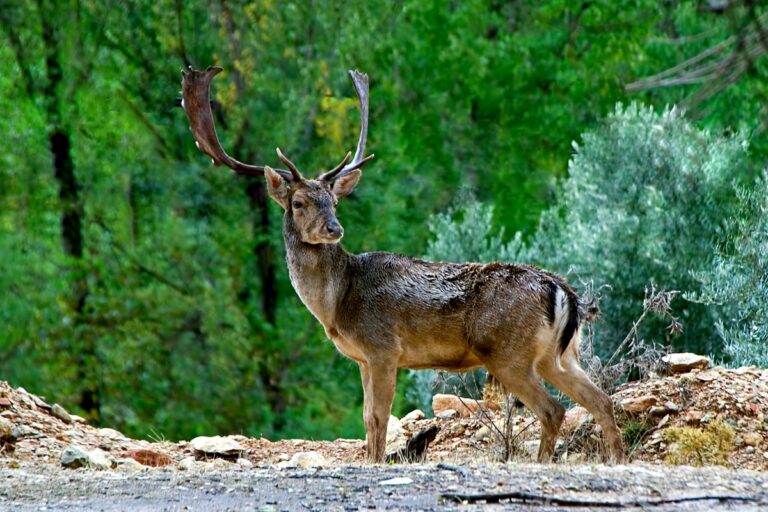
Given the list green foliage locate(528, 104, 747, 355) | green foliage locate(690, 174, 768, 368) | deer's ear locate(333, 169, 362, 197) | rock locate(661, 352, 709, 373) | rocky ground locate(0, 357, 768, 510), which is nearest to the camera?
rocky ground locate(0, 357, 768, 510)

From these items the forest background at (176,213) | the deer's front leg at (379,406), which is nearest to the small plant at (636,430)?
the deer's front leg at (379,406)

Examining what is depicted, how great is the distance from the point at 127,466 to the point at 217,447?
6.54 ft

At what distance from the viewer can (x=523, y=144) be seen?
97.5 feet

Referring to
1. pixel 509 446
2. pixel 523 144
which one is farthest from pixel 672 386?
pixel 523 144

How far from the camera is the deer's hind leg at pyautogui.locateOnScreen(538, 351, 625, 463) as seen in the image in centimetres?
944

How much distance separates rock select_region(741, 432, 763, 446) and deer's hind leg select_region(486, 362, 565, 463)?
1699 mm

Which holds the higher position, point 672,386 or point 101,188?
point 101,188

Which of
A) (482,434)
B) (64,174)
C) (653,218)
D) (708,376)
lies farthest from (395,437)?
(64,174)

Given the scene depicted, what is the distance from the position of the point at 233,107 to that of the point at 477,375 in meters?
8.20

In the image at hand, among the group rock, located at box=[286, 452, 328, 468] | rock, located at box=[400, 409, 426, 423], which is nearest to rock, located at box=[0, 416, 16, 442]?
rock, located at box=[286, 452, 328, 468]

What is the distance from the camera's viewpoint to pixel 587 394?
9.58 m

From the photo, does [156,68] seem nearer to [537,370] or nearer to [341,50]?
[341,50]

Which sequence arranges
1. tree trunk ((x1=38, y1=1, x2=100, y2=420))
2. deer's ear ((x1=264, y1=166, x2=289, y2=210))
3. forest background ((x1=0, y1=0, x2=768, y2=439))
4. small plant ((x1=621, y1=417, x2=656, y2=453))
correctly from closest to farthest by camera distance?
deer's ear ((x1=264, y1=166, x2=289, y2=210)) → small plant ((x1=621, y1=417, x2=656, y2=453)) → forest background ((x1=0, y1=0, x2=768, y2=439)) → tree trunk ((x1=38, y1=1, x2=100, y2=420))

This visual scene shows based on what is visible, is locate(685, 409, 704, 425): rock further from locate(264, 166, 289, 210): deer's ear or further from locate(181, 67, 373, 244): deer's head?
locate(264, 166, 289, 210): deer's ear
